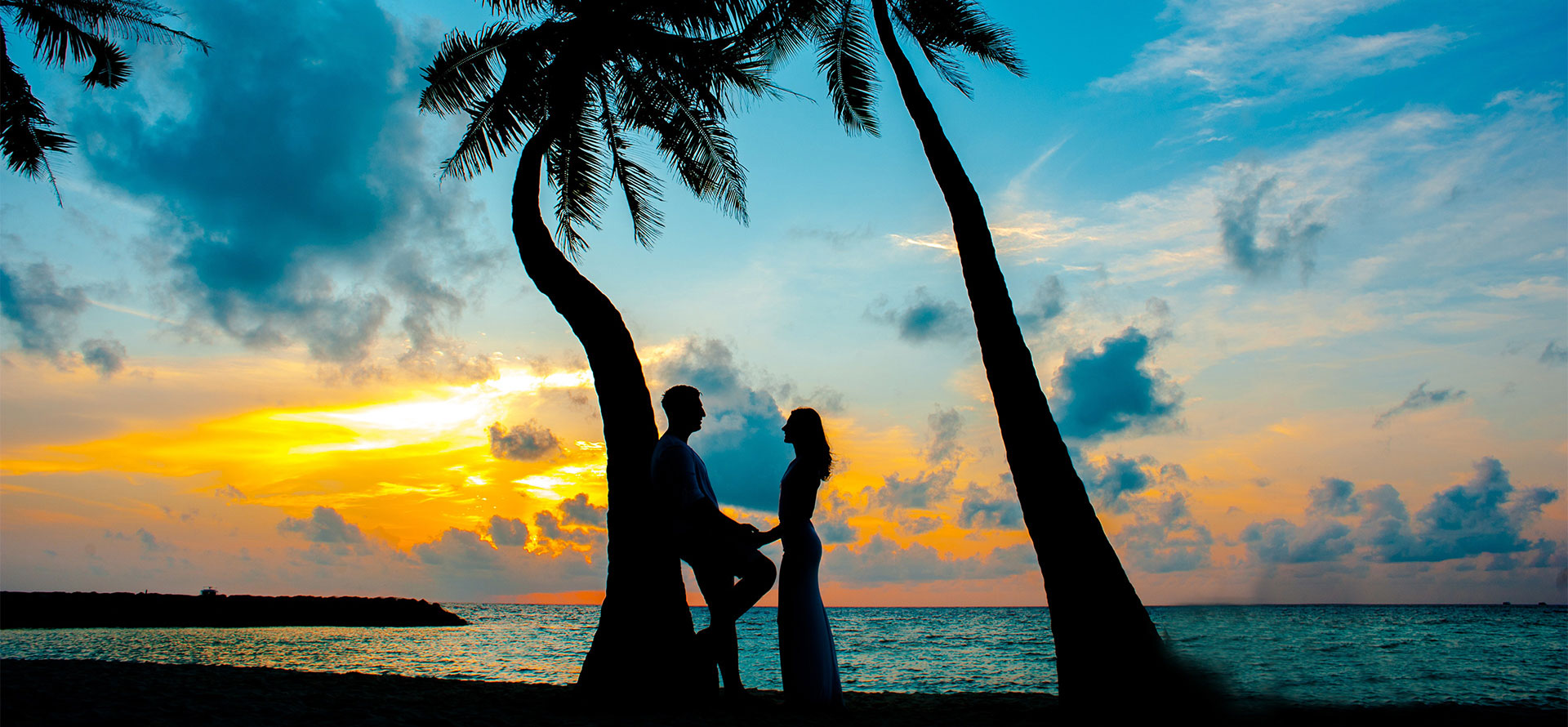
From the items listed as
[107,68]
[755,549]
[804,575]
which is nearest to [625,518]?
[755,549]

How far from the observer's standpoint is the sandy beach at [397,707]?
14.0 feet

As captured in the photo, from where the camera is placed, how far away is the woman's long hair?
5695mm

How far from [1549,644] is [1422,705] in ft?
139

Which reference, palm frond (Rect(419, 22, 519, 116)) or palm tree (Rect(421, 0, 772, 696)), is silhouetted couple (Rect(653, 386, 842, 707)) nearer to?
palm tree (Rect(421, 0, 772, 696))

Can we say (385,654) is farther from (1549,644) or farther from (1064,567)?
(1549,644)

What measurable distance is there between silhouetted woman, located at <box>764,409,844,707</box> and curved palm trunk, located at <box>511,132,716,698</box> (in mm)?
735

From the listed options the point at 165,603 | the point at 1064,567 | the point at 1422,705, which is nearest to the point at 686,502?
the point at 1064,567

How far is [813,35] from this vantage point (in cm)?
1119

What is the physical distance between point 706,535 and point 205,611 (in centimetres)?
5782

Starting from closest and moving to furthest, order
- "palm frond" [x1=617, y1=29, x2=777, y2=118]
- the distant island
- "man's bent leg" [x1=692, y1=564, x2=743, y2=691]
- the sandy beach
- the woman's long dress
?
the sandy beach < "man's bent leg" [x1=692, y1=564, x2=743, y2=691] < the woman's long dress < "palm frond" [x1=617, y1=29, x2=777, y2=118] < the distant island

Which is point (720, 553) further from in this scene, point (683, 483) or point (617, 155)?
point (617, 155)

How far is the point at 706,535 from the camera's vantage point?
5.44 m

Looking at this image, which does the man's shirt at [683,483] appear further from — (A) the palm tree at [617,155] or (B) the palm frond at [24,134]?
(B) the palm frond at [24,134]

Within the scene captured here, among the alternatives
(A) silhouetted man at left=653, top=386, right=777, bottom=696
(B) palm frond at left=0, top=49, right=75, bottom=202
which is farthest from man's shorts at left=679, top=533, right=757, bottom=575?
(B) palm frond at left=0, top=49, right=75, bottom=202
